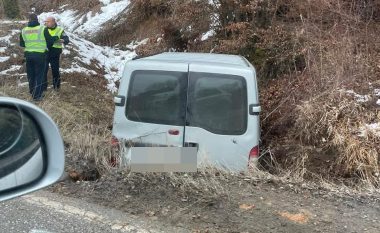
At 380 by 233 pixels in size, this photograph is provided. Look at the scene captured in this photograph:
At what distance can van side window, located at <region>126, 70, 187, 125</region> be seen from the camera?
17.4 feet

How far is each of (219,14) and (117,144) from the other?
696cm

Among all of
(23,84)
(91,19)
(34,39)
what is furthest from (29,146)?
(91,19)

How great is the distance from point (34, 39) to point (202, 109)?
19.8 ft

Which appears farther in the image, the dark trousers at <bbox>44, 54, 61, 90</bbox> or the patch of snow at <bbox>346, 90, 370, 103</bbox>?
the dark trousers at <bbox>44, 54, 61, 90</bbox>

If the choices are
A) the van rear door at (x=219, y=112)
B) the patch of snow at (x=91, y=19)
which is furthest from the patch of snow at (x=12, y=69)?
the patch of snow at (x=91, y=19)

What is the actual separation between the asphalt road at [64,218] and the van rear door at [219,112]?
1250 mm

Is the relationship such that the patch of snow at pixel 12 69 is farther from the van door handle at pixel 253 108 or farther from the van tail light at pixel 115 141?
the van door handle at pixel 253 108

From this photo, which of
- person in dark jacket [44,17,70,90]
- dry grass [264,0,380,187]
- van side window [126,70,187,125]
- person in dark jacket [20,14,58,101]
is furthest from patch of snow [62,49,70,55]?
van side window [126,70,187,125]

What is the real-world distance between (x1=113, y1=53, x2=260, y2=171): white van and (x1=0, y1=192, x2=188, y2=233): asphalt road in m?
1.04

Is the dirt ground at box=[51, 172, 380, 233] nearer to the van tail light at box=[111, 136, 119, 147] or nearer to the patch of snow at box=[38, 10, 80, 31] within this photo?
the van tail light at box=[111, 136, 119, 147]

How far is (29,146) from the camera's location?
88.2 inches

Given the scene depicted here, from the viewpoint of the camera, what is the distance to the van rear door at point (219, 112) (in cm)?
528

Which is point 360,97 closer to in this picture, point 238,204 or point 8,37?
point 238,204

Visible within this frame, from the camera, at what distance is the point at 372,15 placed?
10352 mm
